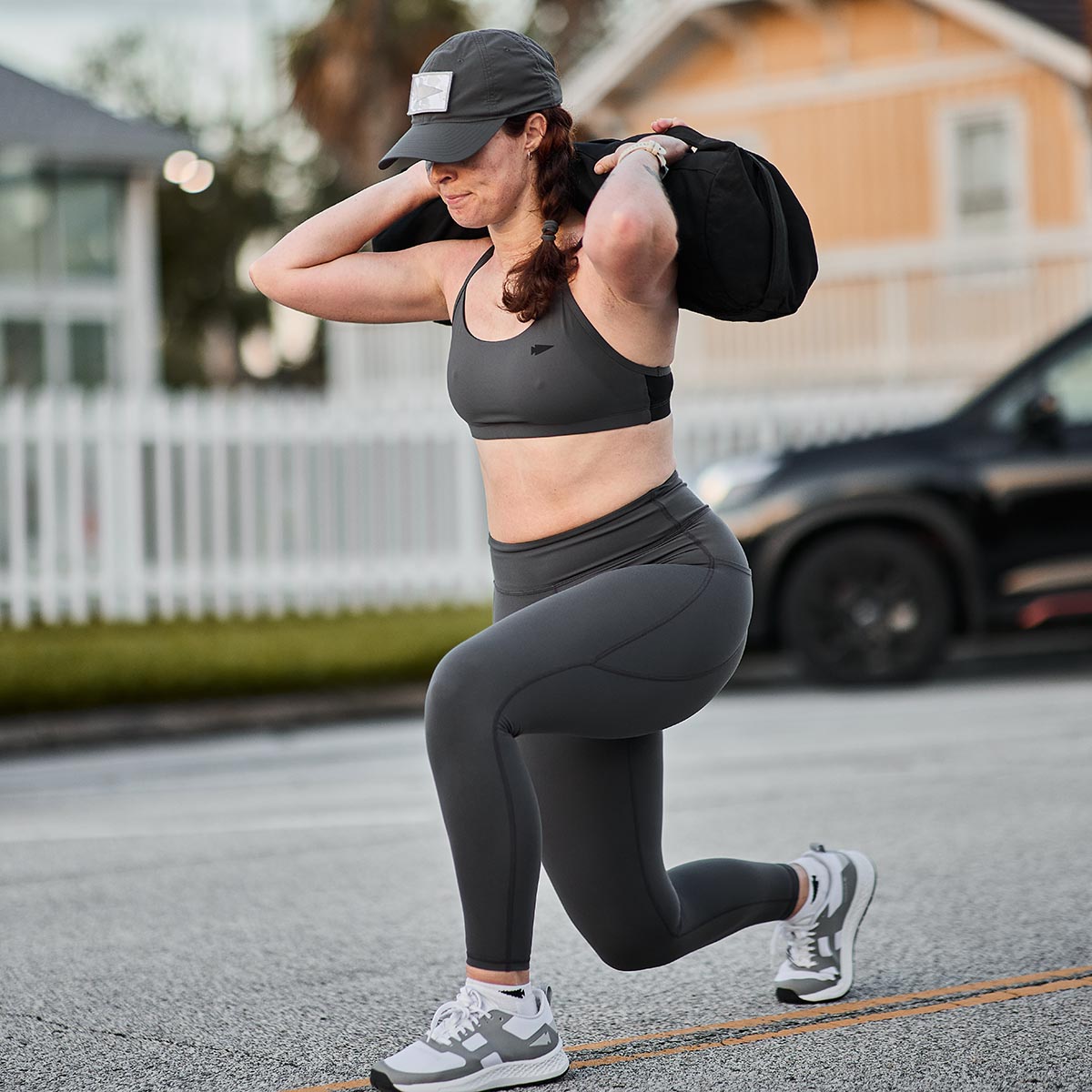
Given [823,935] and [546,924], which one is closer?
[823,935]

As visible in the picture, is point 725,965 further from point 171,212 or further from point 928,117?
point 171,212

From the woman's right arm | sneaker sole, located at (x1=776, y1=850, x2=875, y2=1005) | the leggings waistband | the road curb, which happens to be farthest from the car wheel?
the leggings waistband

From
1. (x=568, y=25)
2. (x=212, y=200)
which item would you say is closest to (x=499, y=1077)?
(x=568, y=25)

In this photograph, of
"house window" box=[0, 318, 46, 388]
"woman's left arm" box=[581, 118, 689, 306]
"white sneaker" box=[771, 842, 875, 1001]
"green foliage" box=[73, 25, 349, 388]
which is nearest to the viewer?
"woman's left arm" box=[581, 118, 689, 306]

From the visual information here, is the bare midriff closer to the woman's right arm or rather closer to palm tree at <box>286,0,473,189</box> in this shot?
the woman's right arm

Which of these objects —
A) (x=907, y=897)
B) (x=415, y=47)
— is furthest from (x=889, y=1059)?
(x=415, y=47)

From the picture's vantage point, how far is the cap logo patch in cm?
324

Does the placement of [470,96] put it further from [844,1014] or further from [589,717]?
[844,1014]

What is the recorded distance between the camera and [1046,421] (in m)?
10.2

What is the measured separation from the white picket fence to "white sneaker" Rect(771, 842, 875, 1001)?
10.3m

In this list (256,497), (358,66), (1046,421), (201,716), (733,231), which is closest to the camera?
(733,231)

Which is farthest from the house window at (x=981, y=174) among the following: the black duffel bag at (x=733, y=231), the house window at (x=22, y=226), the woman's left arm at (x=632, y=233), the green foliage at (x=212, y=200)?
the green foliage at (x=212, y=200)

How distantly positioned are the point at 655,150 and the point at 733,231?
0.69 ft

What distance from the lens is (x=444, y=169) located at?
3.29 m
